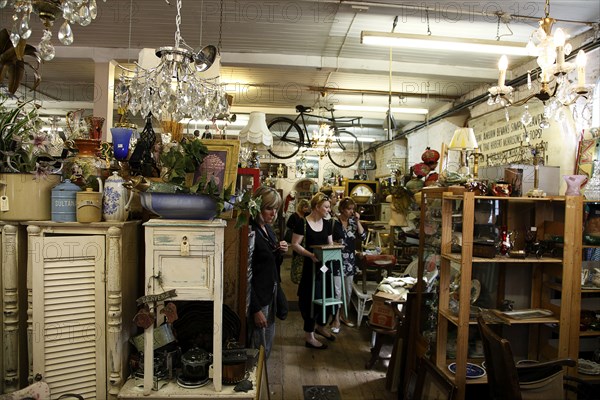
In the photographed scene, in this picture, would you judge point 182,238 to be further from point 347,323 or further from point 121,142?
point 347,323

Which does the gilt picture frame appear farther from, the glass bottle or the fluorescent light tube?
the fluorescent light tube

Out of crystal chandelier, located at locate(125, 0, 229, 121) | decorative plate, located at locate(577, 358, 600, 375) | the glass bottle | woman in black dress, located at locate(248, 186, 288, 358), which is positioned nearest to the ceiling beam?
crystal chandelier, located at locate(125, 0, 229, 121)

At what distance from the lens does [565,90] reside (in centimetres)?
277

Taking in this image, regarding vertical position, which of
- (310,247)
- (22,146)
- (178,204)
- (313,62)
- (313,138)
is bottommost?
(310,247)

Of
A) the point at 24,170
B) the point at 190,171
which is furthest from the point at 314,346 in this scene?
the point at 24,170

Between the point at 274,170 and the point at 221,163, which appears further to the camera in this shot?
the point at 274,170

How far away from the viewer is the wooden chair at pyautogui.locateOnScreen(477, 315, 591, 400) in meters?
2.15

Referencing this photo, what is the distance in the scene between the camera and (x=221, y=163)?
2172 millimetres

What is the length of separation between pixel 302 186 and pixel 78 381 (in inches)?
391

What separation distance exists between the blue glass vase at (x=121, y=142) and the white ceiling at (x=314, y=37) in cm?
230

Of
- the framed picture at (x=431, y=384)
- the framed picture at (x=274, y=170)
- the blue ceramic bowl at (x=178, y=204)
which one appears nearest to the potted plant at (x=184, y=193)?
the blue ceramic bowl at (x=178, y=204)

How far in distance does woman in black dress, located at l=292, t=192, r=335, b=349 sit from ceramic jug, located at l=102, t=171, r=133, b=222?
2540mm

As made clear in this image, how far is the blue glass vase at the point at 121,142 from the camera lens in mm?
2248

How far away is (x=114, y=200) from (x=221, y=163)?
56 centimetres
